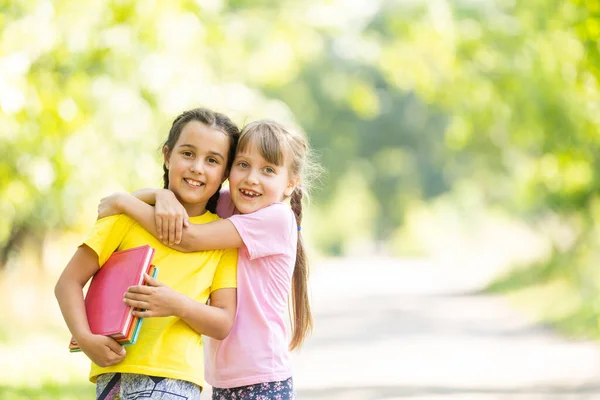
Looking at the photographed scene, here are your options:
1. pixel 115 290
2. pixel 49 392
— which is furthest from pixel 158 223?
pixel 49 392

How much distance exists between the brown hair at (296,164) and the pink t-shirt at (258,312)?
0.20 metres

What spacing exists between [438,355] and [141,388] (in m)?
8.72

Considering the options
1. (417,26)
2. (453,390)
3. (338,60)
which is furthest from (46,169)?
(338,60)

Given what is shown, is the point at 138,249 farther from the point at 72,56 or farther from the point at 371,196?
the point at 371,196

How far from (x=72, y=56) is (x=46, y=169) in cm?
Answer: 103

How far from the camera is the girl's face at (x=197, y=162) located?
3633 millimetres

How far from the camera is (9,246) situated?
48.8ft

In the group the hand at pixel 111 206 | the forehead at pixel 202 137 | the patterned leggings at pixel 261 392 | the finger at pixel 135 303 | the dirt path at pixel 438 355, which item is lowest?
the patterned leggings at pixel 261 392

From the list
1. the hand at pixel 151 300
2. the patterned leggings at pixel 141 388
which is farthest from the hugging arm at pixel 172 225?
the patterned leggings at pixel 141 388

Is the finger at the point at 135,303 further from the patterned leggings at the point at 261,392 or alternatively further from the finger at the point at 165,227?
the patterned leggings at the point at 261,392

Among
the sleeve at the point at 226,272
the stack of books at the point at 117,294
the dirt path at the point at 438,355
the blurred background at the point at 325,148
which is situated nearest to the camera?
the stack of books at the point at 117,294

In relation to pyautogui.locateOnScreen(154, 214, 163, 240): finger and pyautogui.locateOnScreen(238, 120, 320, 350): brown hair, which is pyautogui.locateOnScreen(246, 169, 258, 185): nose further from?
pyautogui.locateOnScreen(154, 214, 163, 240): finger

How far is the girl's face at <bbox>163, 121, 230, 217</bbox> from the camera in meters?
3.63

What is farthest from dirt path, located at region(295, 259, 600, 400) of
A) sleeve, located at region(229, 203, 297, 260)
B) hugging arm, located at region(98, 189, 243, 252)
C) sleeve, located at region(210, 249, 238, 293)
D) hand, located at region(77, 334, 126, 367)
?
hand, located at region(77, 334, 126, 367)
